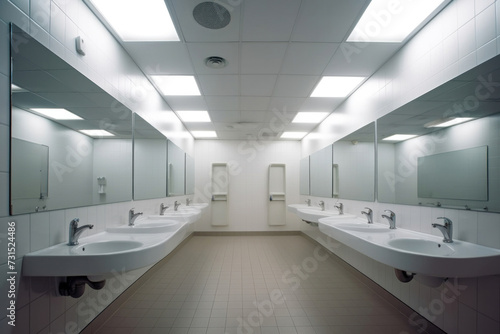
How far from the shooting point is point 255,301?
2.61 m

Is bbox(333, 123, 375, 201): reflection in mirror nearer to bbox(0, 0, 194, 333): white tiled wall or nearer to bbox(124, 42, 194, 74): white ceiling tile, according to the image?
bbox(124, 42, 194, 74): white ceiling tile

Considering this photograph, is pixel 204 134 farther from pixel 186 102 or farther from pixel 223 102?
pixel 223 102

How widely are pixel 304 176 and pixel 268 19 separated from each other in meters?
4.34

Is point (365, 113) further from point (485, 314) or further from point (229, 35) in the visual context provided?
point (485, 314)

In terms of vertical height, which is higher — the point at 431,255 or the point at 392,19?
the point at 392,19

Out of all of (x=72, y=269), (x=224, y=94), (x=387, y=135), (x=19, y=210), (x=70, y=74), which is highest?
(x=224, y=94)

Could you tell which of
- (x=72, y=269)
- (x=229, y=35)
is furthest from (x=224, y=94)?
(x=72, y=269)

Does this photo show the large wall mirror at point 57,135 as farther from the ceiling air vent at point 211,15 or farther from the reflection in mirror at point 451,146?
the reflection in mirror at point 451,146

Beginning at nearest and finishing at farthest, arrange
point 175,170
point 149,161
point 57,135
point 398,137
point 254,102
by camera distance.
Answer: point 57,135 < point 398,137 < point 149,161 < point 254,102 < point 175,170

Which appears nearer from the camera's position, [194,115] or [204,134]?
[194,115]

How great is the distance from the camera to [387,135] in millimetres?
2537

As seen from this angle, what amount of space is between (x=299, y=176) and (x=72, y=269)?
563 cm

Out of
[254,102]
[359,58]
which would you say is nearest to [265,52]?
[359,58]

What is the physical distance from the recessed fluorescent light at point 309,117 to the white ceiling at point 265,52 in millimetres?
421
